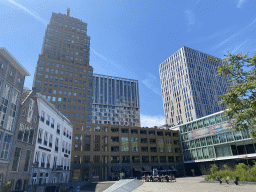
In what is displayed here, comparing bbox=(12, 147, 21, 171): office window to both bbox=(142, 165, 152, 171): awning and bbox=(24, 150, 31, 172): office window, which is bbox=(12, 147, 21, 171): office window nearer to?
bbox=(24, 150, 31, 172): office window

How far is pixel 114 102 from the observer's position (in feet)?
462

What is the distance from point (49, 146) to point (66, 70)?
2308 inches

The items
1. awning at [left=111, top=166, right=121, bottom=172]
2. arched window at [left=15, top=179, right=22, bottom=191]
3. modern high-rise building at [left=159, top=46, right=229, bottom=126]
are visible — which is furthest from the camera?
modern high-rise building at [left=159, top=46, right=229, bottom=126]

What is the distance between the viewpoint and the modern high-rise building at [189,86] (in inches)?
4109

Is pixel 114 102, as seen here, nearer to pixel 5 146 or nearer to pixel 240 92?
pixel 5 146

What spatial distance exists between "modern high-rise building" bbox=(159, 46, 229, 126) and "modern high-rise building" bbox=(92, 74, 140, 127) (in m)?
29.8

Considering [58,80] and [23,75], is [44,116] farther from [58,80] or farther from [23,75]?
[58,80]

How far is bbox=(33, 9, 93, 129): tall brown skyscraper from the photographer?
278 feet

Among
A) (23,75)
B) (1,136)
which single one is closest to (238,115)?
(1,136)

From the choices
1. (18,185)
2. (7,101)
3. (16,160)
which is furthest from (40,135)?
(7,101)

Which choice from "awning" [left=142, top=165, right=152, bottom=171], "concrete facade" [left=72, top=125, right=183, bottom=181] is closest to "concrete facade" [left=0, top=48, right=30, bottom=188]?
"concrete facade" [left=72, top=125, right=183, bottom=181]

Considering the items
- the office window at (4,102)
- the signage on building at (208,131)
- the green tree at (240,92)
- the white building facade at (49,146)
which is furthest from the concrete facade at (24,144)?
the signage on building at (208,131)

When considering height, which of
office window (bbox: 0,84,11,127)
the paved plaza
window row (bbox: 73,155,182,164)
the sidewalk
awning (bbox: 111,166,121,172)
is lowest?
the sidewalk

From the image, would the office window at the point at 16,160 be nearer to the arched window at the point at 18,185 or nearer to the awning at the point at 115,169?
the arched window at the point at 18,185
